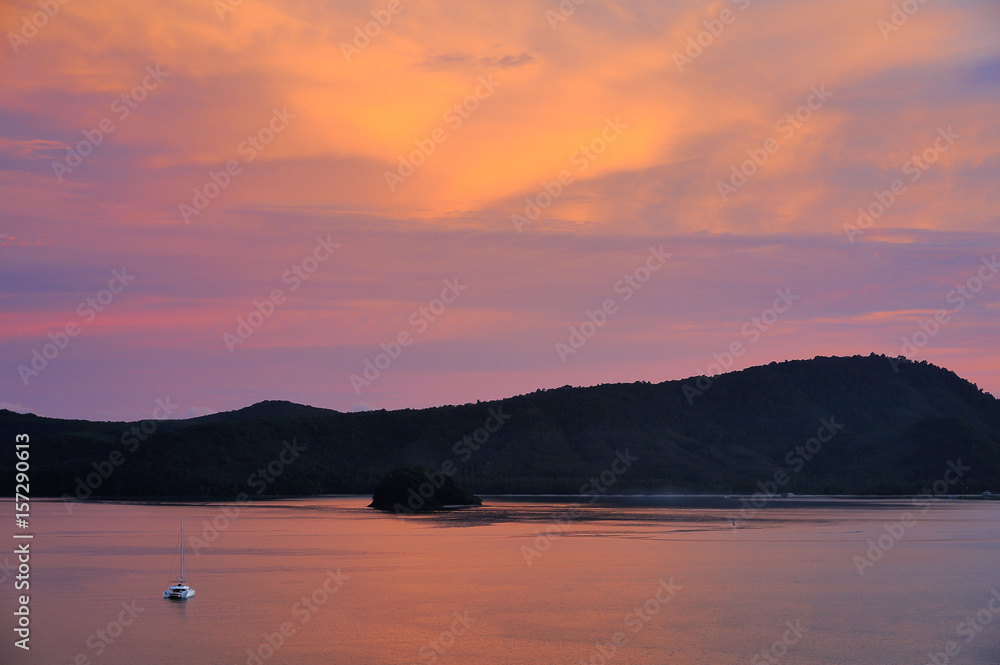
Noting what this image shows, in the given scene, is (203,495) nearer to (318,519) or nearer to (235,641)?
(318,519)

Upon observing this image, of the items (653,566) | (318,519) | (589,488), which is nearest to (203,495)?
(589,488)

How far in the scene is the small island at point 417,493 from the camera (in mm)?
133125

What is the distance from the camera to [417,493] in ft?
445

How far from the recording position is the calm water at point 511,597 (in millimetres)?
35625

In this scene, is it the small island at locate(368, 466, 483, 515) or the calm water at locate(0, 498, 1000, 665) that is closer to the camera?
the calm water at locate(0, 498, 1000, 665)

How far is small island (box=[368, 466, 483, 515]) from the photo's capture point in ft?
437

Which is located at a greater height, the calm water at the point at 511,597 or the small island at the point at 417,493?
the small island at the point at 417,493

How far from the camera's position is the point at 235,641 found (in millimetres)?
36844

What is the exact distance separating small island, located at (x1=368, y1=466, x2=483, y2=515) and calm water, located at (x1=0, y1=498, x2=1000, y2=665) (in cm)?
4680

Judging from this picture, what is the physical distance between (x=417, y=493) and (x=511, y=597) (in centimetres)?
8923

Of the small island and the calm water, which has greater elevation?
the small island

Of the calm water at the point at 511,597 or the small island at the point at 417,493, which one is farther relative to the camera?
the small island at the point at 417,493

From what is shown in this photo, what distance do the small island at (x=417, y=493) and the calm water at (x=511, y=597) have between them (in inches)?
1843

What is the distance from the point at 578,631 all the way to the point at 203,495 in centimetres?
15550
